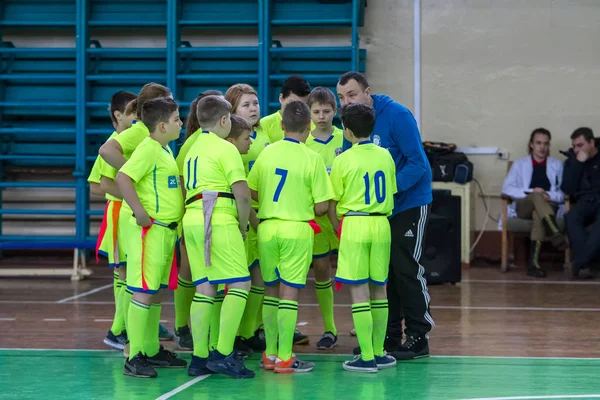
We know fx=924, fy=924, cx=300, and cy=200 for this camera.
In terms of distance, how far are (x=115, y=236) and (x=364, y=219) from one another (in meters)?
1.48

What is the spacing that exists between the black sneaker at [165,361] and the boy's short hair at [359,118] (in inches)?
60.7

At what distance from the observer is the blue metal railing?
376 inches

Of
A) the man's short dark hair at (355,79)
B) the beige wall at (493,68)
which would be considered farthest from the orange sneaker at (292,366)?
the beige wall at (493,68)

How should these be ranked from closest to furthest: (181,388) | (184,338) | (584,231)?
(181,388) → (184,338) → (584,231)

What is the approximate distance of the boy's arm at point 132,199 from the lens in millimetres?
4613

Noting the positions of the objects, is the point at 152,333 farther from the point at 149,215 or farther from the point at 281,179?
the point at 281,179

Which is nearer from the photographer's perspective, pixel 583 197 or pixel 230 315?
pixel 230 315

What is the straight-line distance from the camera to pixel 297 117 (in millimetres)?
4809

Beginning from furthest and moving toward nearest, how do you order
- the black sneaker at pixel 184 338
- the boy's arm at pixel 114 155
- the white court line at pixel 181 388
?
1. the black sneaker at pixel 184 338
2. the boy's arm at pixel 114 155
3. the white court line at pixel 181 388

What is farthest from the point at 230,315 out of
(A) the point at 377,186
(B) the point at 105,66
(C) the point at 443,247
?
(B) the point at 105,66

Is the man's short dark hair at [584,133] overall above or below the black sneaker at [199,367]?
above

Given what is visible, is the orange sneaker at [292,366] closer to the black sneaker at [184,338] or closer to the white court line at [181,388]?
the white court line at [181,388]

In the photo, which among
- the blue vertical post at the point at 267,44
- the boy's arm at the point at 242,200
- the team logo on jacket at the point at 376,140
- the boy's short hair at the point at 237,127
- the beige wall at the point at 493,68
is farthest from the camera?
the beige wall at the point at 493,68

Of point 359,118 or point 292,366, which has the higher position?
point 359,118
